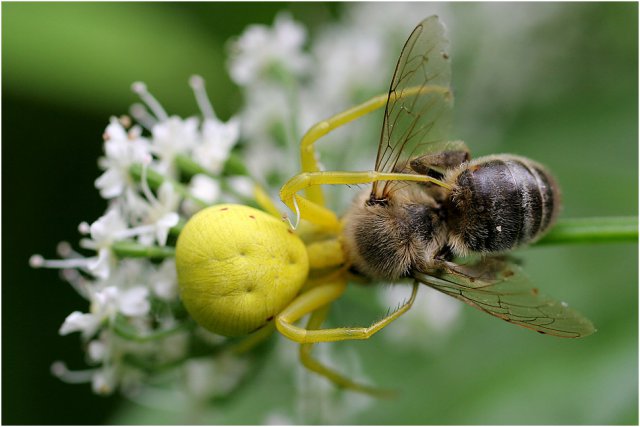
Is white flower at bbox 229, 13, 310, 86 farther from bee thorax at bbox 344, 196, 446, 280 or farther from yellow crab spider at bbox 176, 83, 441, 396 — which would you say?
bee thorax at bbox 344, 196, 446, 280

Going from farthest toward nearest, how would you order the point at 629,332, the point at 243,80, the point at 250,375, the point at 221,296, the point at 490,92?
the point at 490,92 → the point at 243,80 → the point at 629,332 → the point at 250,375 → the point at 221,296

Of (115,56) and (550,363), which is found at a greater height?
(115,56)

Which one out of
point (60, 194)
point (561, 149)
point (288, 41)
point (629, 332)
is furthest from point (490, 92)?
point (60, 194)

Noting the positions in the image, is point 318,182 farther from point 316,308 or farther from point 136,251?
point 136,251

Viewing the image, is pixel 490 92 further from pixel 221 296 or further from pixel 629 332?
pixel 221 296

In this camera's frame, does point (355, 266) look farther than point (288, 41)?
No

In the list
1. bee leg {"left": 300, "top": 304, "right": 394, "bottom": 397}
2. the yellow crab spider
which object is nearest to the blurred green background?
bee leg {"left": 300, "top": 304, "right": 394, "bottom": 397}
